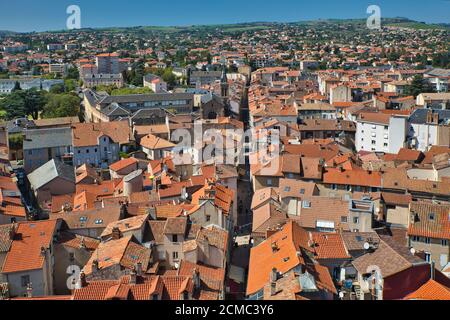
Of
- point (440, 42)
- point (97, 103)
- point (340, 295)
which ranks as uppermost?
point (440, 42)

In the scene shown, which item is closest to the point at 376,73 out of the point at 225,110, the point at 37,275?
the point at 225,110

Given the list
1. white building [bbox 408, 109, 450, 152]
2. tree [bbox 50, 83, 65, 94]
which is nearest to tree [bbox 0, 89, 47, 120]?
tree [bbox 50, 83, 65, 94]

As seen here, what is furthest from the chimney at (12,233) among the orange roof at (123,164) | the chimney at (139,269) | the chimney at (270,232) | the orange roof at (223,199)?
the orange roof at (123,164)

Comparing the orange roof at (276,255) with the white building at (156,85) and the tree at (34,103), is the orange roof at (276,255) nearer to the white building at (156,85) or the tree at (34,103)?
the tree at (34,103)

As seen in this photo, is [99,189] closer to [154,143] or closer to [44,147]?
[44,147]

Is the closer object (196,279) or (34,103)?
(196,279)

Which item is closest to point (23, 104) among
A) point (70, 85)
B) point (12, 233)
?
point (70, 85)

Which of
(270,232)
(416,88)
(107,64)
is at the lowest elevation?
(270,232)

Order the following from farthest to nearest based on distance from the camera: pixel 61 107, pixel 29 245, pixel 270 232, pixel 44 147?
pixel 61 107 < pixel 44 147 < pixel 270 232 < pixel 29 245
